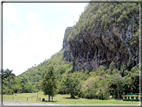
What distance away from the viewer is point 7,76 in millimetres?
55594

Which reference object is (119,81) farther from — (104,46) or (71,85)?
(104,46)

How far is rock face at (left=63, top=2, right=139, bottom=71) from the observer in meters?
57.4

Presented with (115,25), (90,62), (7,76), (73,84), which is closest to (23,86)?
(7,76)

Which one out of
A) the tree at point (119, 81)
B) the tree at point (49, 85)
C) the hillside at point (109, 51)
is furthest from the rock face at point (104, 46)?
the tree at point (49, 85)

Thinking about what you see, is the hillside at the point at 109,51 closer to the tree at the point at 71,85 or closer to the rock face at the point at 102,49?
the rock face at the point at 102,49

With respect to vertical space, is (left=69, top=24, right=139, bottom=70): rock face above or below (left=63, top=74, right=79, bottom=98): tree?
above

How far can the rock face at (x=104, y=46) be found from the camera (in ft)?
188

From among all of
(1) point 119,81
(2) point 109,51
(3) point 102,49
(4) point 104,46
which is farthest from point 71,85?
(3) point 102,49

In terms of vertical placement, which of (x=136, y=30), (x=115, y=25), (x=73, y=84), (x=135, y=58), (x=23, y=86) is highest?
(x=115, y=25)

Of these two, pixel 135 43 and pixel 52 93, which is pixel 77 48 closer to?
pixel 135 43

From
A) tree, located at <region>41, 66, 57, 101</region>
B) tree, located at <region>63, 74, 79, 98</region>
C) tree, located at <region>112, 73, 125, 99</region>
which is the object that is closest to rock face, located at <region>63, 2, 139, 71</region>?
tree, located at <region>112, 73, 125, 99</region>

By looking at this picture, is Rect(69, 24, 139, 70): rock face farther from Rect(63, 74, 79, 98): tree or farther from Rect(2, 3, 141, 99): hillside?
Rect(63, 74, 79, 98): tree

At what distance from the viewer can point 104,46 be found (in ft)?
236

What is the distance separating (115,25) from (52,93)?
4626 centimetres
